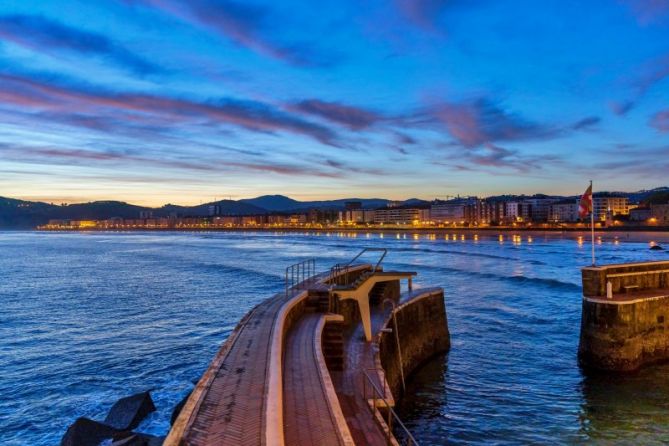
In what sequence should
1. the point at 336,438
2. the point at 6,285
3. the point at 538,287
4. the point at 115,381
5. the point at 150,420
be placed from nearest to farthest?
1. the point at 336,438
2. the point at 150,420
3. the point at 115,381
4. the point at 538,287
5. the point at 6,285

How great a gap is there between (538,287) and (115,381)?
39693 mm

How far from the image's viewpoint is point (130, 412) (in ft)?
57.2

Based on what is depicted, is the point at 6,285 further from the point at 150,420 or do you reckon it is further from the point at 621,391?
the point at 621,391

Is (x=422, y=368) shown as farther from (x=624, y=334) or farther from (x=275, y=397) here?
(x=275, y=397)

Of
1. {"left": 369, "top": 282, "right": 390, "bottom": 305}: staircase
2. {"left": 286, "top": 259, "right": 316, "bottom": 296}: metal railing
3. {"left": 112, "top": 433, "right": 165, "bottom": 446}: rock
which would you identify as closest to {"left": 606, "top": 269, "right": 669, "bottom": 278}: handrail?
{"left": 369, "top": 282, "right": 390, "bottom": 305}: staircase

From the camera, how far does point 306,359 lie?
14.0m

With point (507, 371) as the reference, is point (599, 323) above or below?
above

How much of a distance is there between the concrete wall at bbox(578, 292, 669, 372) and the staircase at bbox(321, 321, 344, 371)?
1084 centimetres

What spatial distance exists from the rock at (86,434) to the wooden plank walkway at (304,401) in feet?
19.9

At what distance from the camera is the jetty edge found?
9.22 meters

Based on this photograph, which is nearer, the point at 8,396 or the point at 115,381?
the point at 8,396

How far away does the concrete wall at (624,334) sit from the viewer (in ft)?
67.8

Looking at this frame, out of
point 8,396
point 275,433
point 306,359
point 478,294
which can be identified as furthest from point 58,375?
point 478,294

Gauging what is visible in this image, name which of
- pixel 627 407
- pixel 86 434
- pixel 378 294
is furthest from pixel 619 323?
pixel 86 434
